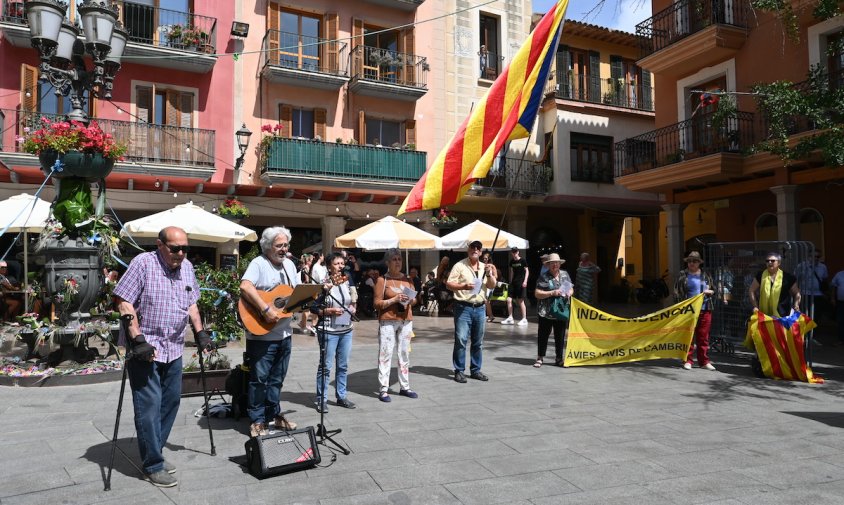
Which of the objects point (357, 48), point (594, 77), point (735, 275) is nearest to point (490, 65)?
point (594, 77)

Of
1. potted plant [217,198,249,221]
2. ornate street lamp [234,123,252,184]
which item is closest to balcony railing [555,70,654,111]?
ornate street lamp [234,123,252,184]

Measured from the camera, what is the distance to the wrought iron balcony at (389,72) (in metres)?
20.2

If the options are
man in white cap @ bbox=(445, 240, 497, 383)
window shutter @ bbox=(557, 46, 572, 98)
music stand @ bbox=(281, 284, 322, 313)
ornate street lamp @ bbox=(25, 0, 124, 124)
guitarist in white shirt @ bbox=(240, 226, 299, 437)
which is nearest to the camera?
music stand @ bbox=(281, 284, 322, 313)

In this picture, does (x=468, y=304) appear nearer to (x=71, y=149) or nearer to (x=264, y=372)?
(x=264, y=372)

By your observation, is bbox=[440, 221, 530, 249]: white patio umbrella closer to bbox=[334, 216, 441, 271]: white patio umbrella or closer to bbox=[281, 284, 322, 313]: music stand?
bbox=[334, 216, 441, 271]: white patio umbrella

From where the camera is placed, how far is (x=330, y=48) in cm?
1997

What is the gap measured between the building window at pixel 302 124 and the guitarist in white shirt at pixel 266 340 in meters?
15.2

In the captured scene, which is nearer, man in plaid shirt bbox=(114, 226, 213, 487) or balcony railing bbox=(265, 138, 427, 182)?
man in plaid shirt bbox=(114, 226, 213, 487)

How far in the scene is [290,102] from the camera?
19516 mm

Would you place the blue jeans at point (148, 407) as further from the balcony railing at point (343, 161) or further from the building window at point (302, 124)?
the building window at point (302, 124)

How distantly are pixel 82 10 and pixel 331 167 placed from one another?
11070mm

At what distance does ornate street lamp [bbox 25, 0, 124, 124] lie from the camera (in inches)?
309

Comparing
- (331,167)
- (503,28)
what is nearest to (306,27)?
(331,167)

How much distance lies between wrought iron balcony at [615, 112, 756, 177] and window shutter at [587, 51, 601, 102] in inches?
158
